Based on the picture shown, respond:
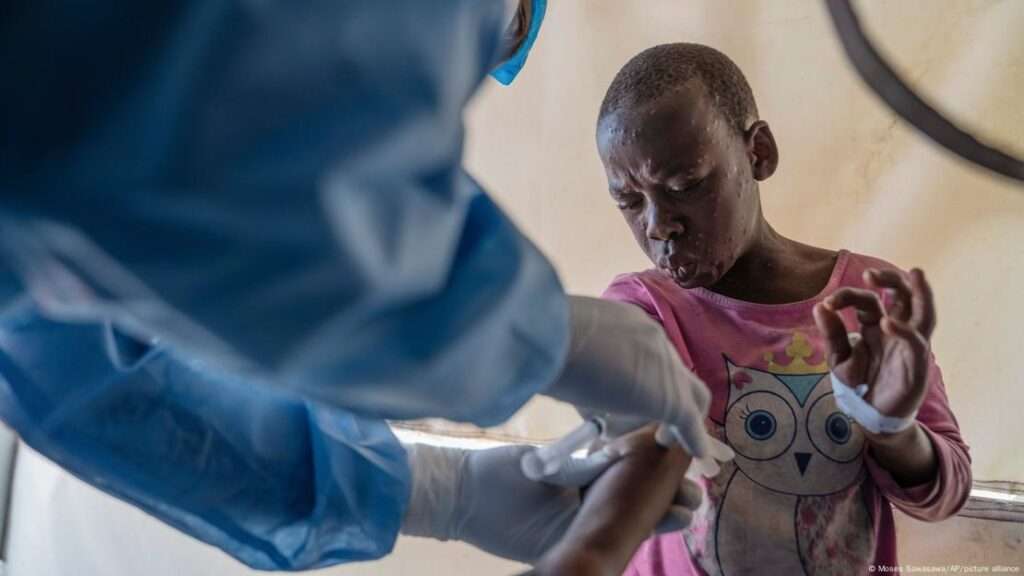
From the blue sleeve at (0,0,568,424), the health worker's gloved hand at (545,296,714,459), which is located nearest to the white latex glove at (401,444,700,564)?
the health worker's gloved hand at (545,296,714,459)

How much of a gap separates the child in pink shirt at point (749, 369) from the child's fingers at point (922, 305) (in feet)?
0.14

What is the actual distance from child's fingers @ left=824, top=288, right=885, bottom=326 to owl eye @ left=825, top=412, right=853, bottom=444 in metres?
0.13

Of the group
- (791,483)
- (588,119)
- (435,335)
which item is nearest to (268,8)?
(435,335)

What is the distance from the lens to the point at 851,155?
59.1 inches

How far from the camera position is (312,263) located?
1.32ft

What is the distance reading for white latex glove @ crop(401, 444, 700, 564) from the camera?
836 mm

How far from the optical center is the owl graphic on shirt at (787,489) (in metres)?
0.92

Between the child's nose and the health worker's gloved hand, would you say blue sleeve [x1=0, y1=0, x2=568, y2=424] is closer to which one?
the health worker's gloved hand

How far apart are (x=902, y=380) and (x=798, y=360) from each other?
14cm

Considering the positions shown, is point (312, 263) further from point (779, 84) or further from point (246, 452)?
point (779, 84)

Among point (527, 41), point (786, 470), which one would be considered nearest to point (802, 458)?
point (786, 470)

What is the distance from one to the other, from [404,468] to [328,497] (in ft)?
0.23

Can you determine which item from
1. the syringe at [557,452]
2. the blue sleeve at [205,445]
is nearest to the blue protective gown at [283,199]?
the blue sleeve at [205,445]

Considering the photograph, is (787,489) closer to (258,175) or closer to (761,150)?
(761,150)
